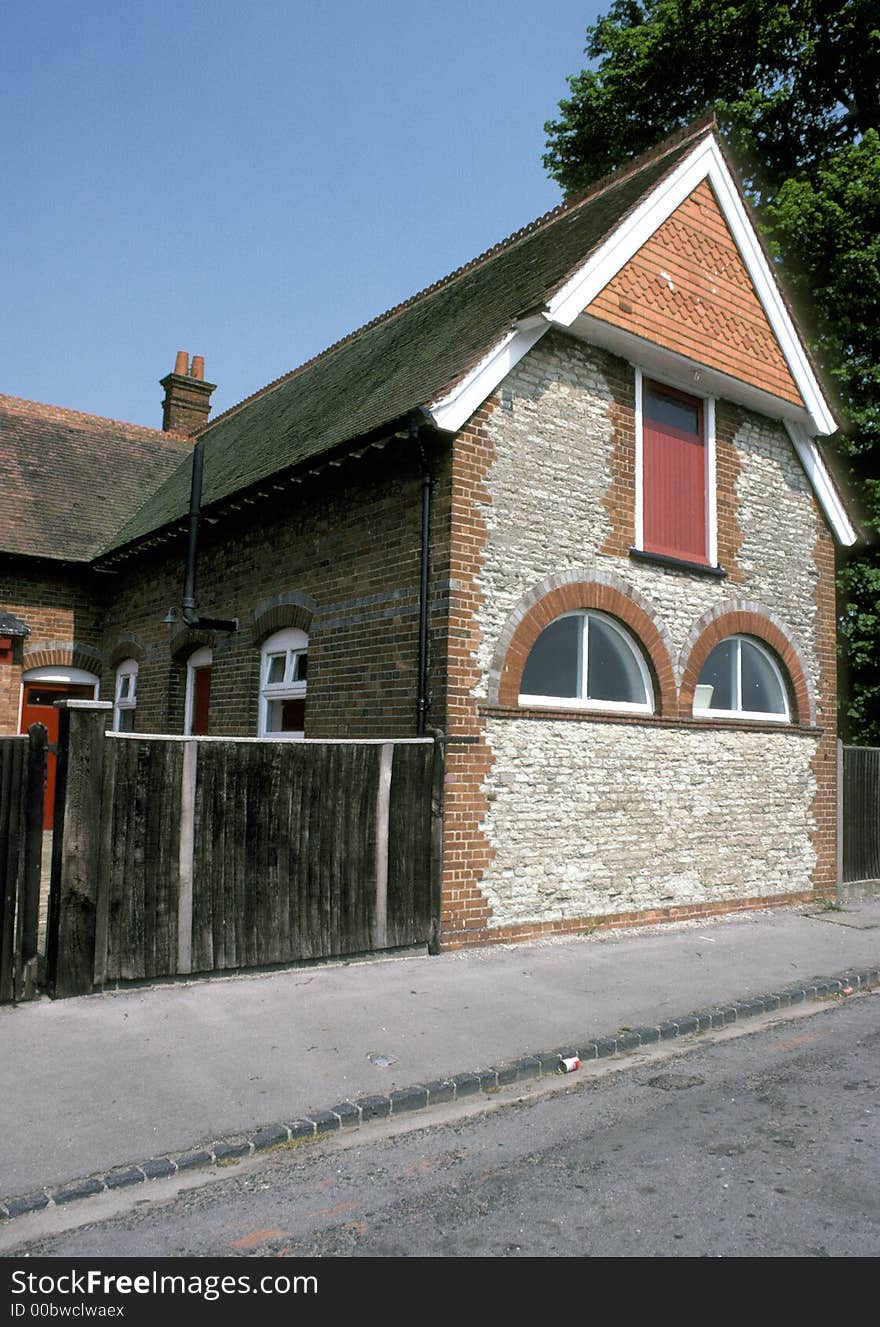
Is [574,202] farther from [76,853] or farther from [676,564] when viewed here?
[76,853]

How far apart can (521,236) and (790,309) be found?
405 centimetres

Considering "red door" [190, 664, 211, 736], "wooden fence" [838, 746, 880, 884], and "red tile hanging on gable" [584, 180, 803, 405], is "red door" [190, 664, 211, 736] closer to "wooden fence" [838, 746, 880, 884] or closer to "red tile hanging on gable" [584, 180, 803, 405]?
"red tile hanging on gable" [584, 180, 803, 405]

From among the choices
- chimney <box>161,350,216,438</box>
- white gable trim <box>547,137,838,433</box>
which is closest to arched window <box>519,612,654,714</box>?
white gable trim <box>547,137,838,433</box>

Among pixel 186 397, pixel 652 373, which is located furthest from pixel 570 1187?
pixel 186 397

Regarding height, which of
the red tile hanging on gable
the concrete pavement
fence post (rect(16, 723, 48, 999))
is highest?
the red tile hanging on gable

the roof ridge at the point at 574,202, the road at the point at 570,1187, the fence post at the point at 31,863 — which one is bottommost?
the road at the point at 570,1187

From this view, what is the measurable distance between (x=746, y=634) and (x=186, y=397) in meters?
16.2

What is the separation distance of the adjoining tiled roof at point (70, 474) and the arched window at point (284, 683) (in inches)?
234

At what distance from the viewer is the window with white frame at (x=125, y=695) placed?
51.6 ft

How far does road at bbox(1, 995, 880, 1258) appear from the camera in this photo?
3.77 m

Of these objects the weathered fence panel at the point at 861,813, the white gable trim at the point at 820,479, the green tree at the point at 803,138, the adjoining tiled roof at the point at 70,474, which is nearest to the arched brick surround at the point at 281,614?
the adjoining tiled roof at the point at 70,474

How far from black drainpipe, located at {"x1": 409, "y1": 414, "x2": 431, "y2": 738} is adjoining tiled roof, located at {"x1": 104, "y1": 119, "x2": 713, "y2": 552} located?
35 cm

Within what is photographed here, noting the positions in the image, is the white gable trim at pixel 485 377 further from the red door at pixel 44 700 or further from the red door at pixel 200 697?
the red door at pixel 44 700

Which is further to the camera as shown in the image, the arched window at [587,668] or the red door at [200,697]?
the red door at [200,697]
